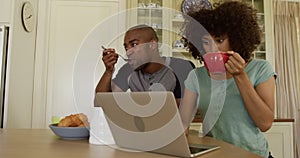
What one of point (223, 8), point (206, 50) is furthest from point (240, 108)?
point (223, 8)

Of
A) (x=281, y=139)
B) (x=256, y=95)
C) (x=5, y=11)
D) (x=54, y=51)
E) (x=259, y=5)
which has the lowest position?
(x=281, y=139)

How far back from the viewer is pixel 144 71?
3.99 feet

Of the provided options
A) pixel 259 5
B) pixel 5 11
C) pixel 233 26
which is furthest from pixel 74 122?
pixel 259 5

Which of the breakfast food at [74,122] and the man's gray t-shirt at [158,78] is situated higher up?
the man's gray t-shirt at [158,78]

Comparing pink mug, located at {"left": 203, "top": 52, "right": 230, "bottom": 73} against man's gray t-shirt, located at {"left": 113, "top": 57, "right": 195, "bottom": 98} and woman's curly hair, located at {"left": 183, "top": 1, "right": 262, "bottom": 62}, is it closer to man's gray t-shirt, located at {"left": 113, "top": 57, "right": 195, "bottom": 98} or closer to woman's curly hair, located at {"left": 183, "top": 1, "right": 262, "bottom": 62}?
woman's curly hair, located at {"left": 183, "top": 1, "right": 262, "bottom": 62}

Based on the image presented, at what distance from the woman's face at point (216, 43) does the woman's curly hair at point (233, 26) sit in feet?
0.04

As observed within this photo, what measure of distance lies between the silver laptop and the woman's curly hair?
0.47 meters

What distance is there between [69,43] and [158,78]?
171cm

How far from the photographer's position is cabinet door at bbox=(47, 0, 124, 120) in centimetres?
259

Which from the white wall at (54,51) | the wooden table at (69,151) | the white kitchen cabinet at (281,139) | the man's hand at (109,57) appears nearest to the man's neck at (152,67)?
the man's hand at (109,57)

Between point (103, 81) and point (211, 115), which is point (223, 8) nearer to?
point (211, 115)

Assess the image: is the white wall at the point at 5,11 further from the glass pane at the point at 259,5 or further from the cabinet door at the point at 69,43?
the glass pane at the point at 259,5

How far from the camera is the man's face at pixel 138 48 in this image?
112cm

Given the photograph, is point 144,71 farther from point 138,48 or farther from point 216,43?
point 216,43
